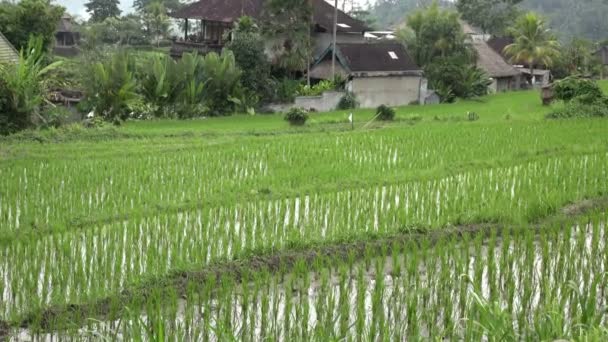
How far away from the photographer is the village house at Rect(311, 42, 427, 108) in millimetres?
23359

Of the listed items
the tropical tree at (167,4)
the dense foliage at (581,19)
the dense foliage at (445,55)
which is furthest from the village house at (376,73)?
the dense foliage at (581,19)

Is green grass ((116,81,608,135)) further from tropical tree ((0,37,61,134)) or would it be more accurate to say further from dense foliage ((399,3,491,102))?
tropical tree ((0,37,61,134))

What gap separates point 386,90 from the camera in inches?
952

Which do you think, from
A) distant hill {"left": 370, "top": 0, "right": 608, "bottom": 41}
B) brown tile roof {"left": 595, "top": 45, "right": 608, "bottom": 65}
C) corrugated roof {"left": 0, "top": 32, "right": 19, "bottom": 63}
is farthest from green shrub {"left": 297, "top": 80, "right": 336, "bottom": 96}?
distant hill {"left": 370, "top": 0, "right": 608, "bottom": 41}

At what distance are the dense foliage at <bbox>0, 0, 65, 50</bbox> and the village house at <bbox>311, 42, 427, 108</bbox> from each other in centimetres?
767

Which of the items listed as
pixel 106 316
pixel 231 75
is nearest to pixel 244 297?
pixel 106 316

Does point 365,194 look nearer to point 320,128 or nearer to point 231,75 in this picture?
point 320,128

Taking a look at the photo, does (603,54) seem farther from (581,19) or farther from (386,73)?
(386,73)

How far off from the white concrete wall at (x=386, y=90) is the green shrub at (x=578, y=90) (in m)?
4.67

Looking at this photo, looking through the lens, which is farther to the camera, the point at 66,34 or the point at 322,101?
the point at 66,34

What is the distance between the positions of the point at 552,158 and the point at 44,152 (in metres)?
7.50

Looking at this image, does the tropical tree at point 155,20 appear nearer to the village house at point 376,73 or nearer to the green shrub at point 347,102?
the village house at point 376,73

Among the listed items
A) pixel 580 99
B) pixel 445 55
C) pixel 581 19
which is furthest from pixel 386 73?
pixel 581 19

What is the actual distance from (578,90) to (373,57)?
6380 millimetres
